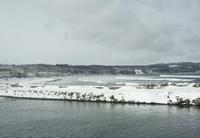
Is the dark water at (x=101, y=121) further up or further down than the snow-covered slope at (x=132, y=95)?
further down

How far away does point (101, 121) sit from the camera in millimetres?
40875

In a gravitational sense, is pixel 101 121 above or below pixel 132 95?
below

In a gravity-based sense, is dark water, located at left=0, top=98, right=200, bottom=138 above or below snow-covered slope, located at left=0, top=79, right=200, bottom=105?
below

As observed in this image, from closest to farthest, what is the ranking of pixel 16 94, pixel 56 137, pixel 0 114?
pixel 56 137 < pixel 0 114 < pixel 16 94

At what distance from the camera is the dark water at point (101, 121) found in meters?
34.1

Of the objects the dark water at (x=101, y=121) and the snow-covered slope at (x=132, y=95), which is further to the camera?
the snow-covered slope at (x=132, y=95)

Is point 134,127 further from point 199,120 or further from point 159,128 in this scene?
point 199,120

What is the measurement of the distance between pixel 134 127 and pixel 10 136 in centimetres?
1518

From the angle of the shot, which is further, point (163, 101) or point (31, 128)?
point (163, 101)

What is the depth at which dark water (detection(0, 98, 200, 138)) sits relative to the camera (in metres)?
34.1

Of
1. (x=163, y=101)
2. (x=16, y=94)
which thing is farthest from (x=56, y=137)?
(x=16, y=94)

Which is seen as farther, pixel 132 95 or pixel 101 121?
pixel 132 95

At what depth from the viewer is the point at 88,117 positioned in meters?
44.0

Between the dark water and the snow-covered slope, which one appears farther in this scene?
the snow-covered slope
